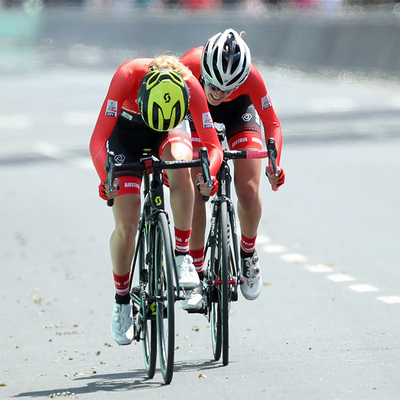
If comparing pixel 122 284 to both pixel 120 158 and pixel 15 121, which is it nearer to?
pixel 120 158

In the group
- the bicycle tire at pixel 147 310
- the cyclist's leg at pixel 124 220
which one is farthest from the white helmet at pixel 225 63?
the bicycle tire at pixel 147 310

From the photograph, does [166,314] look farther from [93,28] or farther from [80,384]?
[93,28]

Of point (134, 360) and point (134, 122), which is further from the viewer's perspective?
point (134, 360)

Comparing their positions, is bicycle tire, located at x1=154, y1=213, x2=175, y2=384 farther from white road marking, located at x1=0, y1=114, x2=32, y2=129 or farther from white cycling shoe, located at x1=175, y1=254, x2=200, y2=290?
white road marking, located at x1=0, y1=114, x2=32, y2=129

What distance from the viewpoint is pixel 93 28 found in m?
18.8

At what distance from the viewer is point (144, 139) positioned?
15.1 ft

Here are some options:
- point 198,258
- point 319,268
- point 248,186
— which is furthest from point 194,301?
point 319,268

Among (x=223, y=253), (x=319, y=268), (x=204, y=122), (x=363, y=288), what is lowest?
(x=319, y=268)

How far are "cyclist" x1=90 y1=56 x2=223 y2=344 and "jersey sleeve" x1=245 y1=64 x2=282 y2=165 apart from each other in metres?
0.52

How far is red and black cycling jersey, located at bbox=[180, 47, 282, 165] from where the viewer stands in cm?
477

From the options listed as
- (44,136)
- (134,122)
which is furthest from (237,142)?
(44,136)

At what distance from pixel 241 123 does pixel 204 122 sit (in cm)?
72

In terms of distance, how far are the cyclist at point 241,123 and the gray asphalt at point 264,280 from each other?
0.69 meters

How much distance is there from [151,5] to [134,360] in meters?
14.8
